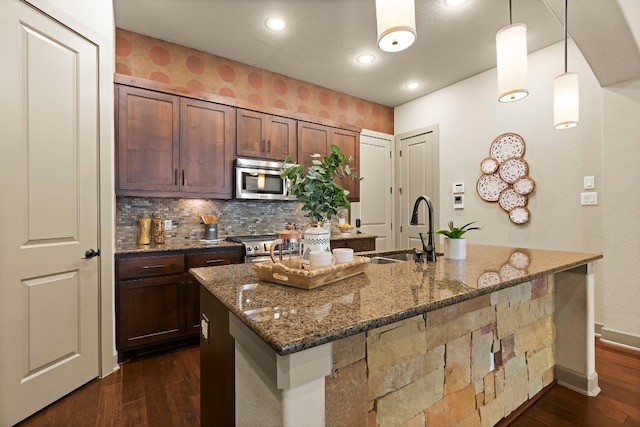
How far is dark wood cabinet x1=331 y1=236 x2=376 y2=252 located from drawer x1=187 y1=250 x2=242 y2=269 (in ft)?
3.68

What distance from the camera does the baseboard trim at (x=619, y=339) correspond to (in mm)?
2699

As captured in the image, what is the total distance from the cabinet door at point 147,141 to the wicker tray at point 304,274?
2072mm

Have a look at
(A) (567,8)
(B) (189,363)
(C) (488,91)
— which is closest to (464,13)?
(A) (567,8)

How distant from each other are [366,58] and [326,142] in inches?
41.6

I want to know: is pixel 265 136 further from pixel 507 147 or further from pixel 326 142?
pixel 507 147

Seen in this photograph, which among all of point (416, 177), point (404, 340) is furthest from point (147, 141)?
point (416, 177)

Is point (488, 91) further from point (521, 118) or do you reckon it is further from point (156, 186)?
point (156, 186)

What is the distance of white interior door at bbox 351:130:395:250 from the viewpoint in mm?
4754

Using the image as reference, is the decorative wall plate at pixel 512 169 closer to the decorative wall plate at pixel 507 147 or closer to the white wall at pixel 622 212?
the decorative wall plate at pixel 507 147

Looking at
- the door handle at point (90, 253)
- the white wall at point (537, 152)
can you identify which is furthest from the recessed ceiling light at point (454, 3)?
the door handle at point (90, 253)

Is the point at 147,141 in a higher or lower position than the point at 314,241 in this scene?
higher

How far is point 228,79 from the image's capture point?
363 cm

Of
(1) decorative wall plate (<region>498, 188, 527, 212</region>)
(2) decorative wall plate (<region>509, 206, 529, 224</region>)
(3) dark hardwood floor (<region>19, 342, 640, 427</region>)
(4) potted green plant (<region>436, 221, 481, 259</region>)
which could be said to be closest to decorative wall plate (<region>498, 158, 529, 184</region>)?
(1) decorative wall plate (<region>498, 188, 527, 212</region>)

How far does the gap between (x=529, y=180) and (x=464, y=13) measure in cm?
185
